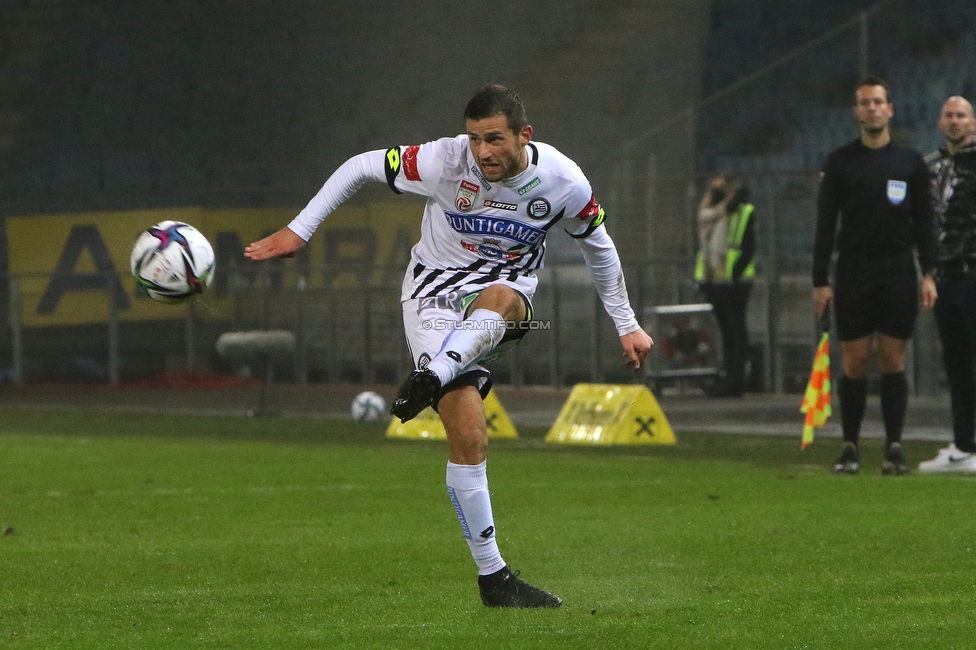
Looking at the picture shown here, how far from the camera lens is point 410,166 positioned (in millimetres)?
5828

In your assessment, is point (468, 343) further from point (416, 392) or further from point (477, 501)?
point (477, 501)

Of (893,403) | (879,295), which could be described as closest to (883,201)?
(879,295)

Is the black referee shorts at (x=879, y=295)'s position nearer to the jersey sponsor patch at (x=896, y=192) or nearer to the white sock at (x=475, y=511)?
the jersey sponsor patch at (x=896, y=192)

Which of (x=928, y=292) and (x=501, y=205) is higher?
(x=501, y=205)

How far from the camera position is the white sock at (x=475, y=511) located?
17.7 ft

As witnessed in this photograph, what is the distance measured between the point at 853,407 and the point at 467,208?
14.7ft

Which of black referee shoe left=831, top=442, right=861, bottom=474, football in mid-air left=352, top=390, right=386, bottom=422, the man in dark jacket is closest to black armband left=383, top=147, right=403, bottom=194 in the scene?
black referee shoe left=831, top=442, right=861, bottom=474

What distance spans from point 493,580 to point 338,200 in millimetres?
1436

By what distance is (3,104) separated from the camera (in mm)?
23234

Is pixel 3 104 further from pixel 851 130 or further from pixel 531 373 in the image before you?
pixel 851 130

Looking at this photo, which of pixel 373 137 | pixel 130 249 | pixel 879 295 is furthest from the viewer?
pixel 373 137

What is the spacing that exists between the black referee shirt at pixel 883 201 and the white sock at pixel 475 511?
14.2 ft

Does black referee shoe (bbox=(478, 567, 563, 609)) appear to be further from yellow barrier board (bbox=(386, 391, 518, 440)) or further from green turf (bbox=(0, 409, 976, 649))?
yellow barrier board (bbox=(386, 391, 518, 440))

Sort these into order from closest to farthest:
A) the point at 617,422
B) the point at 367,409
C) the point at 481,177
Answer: the point at 481,177, the point at 617,422, the point at 367,409
